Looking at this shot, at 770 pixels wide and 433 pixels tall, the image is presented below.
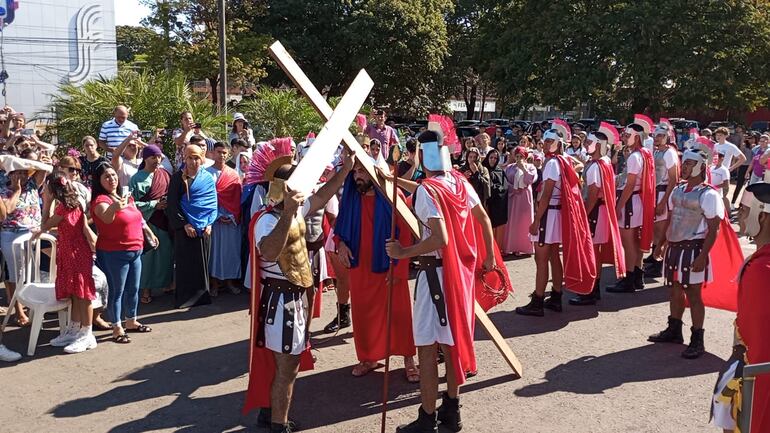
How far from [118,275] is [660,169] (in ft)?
22.3

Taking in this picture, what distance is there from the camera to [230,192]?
25.1ft

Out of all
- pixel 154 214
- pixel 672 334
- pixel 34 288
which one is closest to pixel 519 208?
pixel 672 334

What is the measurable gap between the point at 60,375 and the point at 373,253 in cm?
272

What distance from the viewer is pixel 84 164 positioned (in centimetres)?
841

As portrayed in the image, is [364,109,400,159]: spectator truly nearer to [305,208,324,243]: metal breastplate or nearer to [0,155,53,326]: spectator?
[305,208,324,243]: metal breastplate

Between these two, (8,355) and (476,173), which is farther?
(476,173)

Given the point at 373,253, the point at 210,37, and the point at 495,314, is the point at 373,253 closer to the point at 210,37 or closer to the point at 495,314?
the point at 495,314

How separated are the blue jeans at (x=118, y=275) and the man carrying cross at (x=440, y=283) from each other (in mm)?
3158

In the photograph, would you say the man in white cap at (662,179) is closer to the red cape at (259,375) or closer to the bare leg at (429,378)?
the bare leg at (429,378)

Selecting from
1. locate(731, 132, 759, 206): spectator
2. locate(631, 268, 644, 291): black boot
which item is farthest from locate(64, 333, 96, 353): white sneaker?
locate(731, 132, 759, 206): spectator

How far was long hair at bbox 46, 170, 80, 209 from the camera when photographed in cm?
548

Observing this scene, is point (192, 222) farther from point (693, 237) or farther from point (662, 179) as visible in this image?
point (662, 179)

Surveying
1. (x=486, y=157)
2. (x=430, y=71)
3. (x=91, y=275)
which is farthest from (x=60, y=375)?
(x=430, y=71)

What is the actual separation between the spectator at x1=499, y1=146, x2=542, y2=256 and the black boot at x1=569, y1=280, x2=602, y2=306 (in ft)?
8.72
